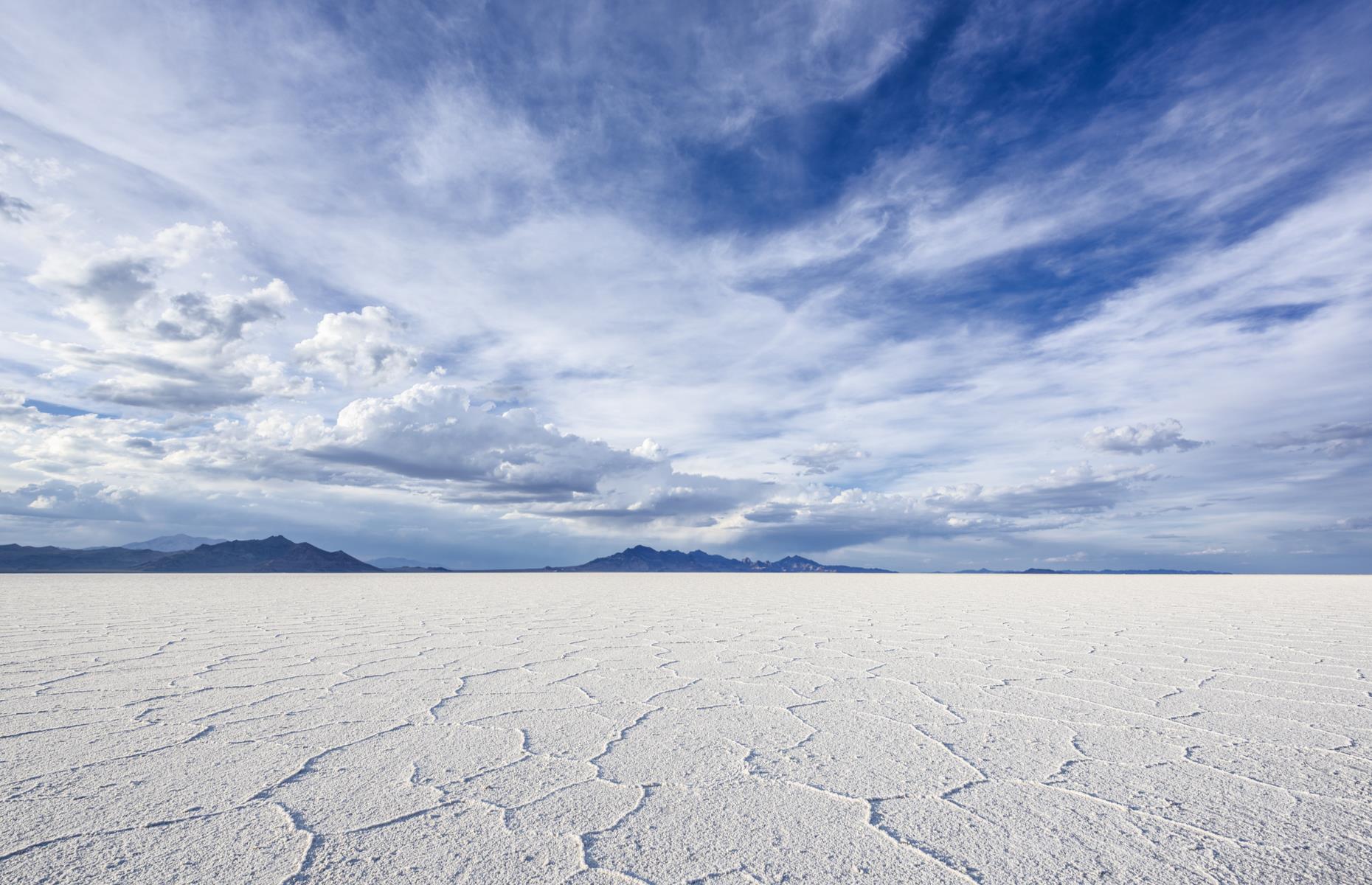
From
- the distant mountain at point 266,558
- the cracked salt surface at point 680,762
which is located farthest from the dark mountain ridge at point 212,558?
the cracked salt surface at point 680,762

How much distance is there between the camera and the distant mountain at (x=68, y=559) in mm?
70000

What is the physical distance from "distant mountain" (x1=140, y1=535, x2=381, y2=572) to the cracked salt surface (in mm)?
78373

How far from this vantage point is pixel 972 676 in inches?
171

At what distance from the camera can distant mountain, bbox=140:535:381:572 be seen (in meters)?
75.1

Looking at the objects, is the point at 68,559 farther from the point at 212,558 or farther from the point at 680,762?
the point at 680,762

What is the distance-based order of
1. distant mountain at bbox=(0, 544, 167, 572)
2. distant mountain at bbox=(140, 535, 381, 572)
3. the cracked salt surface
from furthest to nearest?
distant mountain at bbox=(140, 535, 381, 572), distant mountain at bbox=(0, 544, 167, 572), the cracked salt surface

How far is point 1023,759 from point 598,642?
12.6 ft

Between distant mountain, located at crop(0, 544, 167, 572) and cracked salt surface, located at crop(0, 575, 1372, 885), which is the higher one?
distant mountain, located at crop(0, 544, 167, 572)

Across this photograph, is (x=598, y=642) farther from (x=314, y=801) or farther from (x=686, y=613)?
(x=314, y=801)

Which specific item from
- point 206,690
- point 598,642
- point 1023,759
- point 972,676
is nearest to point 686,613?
point 598,642

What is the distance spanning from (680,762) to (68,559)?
102 metres

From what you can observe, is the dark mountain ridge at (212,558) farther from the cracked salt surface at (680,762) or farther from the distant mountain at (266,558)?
the cracked salt surface at (680,762)

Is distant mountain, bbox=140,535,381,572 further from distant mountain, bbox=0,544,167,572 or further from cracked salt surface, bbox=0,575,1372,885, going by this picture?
cracked salt surface, bbox=0,575,1372,885

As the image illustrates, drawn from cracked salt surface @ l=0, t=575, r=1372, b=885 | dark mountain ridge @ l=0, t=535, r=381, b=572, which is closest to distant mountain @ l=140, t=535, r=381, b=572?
dark mountain ridge @ l=0, t=535, r=381, b=572
